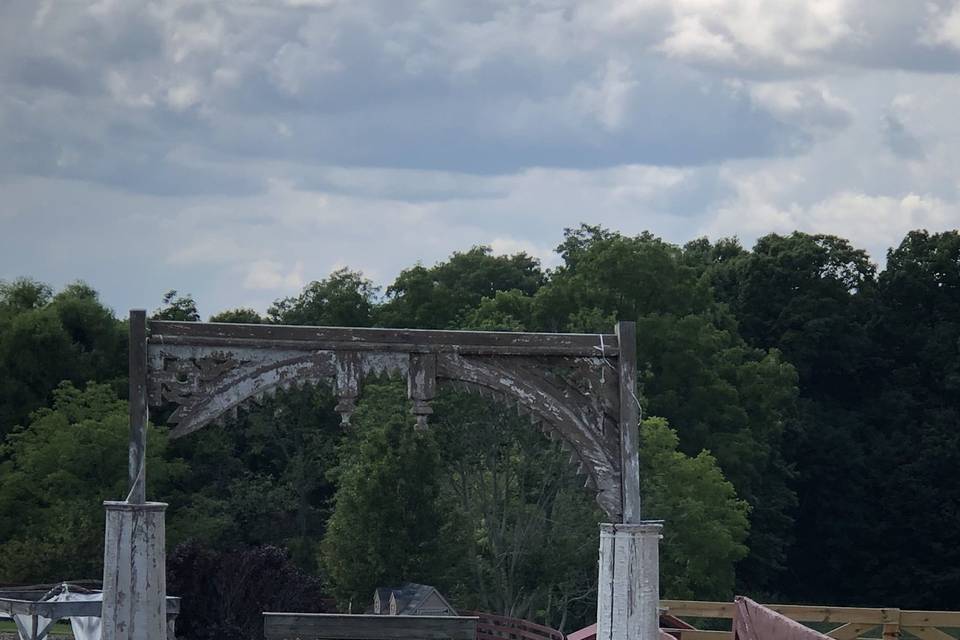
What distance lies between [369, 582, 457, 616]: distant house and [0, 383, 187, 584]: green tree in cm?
676

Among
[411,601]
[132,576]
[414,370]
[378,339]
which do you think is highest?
[378,339]

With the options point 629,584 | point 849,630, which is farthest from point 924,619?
point 629,584

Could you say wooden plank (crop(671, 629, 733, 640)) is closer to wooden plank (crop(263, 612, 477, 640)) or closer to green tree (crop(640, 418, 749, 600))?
wooden plank (crop(263, 612, 477, 640))

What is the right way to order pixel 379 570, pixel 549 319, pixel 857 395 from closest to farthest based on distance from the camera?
pixel 379 570
pixel 549 319
pixel 857 395

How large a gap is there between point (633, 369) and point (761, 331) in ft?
156

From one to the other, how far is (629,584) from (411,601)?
2253cm

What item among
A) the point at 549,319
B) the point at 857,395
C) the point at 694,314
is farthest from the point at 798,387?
the point at 549,319

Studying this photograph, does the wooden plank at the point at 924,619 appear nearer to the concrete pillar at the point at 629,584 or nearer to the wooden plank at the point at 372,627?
the concrete pillar at the point at 629,584

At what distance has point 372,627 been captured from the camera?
1603cm

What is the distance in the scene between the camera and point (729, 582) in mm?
43844

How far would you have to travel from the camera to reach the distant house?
113ft

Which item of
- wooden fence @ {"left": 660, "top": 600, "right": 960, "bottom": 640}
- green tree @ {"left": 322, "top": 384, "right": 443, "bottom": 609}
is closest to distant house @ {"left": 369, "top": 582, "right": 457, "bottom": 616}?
green tree @ {"left": 322, "top": 384, "right": 443, "bottom": 609}

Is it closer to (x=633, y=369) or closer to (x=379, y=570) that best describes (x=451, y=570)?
(x=379, y=570)

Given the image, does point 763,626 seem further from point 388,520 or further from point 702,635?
point 388,520
